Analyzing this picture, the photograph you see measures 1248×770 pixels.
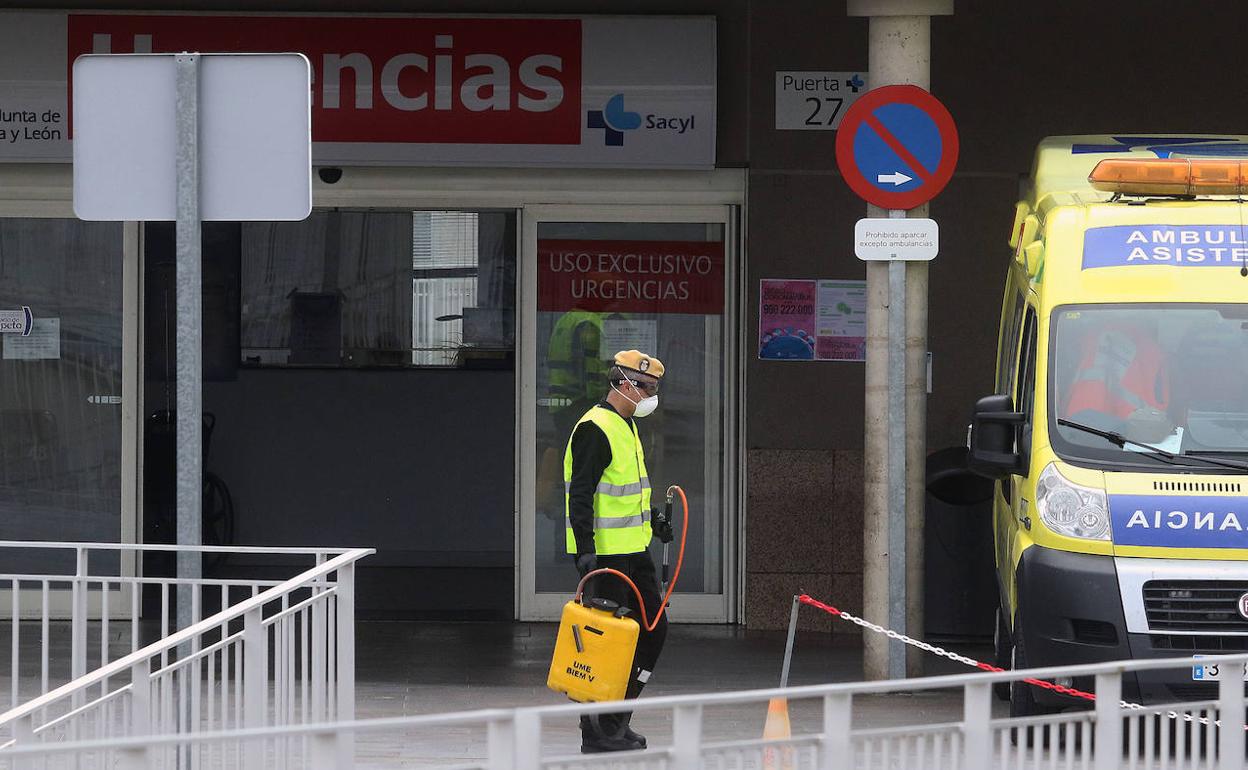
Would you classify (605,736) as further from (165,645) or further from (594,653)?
(165,645)

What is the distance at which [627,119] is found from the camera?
1034 cm

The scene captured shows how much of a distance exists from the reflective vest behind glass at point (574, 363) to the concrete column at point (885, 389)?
240cm

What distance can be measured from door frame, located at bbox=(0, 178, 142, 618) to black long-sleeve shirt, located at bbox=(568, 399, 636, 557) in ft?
14.6

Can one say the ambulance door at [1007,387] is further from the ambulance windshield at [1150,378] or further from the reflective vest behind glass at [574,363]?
the reflective vest behind glass at [574,363]

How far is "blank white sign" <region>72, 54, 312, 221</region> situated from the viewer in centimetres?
530

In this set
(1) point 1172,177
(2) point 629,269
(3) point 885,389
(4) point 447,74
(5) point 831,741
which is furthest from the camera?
(2) point 629,269

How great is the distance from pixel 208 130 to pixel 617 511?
2.69 metres

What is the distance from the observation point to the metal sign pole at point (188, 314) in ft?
16.6

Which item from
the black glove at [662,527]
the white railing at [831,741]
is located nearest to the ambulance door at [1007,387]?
the black glove at [662,527]

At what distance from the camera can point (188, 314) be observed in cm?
513

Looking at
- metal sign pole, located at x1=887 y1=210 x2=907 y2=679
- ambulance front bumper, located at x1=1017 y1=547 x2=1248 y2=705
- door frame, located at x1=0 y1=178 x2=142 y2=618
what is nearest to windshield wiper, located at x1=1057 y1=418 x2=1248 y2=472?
ambulance front bumper, located at x1=1017 y1=547 x2=1248 y2=705

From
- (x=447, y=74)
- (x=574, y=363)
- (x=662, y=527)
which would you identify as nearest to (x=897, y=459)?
(x=662, y=527)

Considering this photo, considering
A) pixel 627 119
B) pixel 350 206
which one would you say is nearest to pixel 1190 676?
pixel 627 119

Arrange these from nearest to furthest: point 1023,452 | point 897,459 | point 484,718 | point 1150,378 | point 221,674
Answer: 1. point 484,718
2. point 221,674
3. point 1150,378
4. point 1023,452
5. point 897,459
